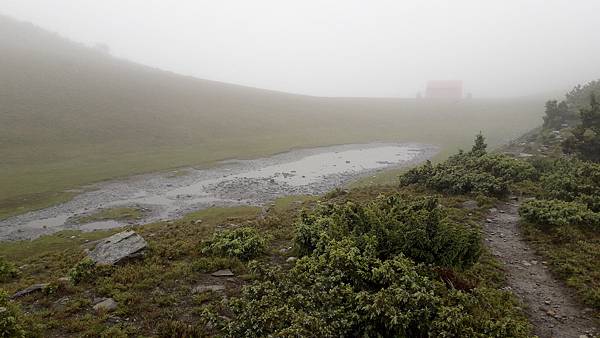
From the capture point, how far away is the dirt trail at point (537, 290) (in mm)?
9794

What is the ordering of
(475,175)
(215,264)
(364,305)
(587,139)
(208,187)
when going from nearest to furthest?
1. (364,305)
2. (215,264)
3. (475,175)
4. (587,139)
5. (208,187)

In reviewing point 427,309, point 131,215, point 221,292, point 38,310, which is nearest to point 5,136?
point 131,215

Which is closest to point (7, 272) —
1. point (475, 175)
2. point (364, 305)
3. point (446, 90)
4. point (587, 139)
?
point (364, 305)

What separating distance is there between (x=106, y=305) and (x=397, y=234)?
987 cm

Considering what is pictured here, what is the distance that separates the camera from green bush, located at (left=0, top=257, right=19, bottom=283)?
15.5 metres

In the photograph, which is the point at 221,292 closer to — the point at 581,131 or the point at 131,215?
the point at 131,215

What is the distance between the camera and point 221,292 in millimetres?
12078

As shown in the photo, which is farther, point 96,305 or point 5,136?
point 5,136

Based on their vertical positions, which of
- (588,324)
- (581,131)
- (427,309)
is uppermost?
(581,131)

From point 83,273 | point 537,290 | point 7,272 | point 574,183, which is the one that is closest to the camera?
point 537,290

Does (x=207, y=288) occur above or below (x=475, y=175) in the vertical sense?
below

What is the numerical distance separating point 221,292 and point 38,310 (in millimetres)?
5697

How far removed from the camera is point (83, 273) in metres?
13.3

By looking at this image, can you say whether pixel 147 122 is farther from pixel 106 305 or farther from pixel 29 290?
pixel 106 305
